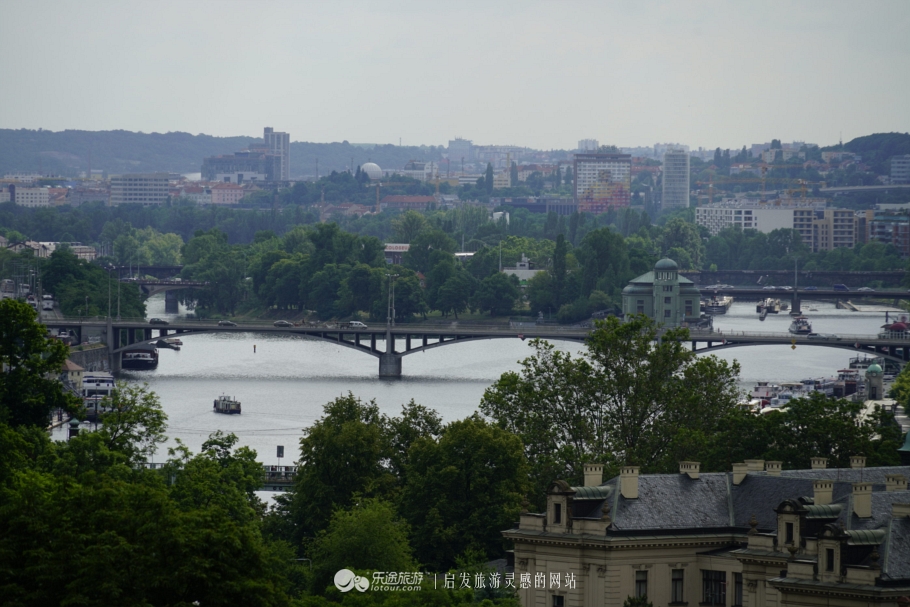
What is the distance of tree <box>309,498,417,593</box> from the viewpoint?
34.6 m

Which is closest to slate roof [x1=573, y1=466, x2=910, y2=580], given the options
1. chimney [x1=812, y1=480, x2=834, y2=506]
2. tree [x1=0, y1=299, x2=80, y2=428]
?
chimney [x1=812, y1=480, x2=834, y2=506]

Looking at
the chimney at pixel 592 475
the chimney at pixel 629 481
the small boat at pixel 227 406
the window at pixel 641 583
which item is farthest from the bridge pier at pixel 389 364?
the window at pixel 641 583

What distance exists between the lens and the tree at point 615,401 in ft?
138

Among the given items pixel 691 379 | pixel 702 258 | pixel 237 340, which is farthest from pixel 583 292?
pixel 691 379

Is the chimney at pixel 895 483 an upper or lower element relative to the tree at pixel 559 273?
upper

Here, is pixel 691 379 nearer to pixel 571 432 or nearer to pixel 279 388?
pixel 571 432

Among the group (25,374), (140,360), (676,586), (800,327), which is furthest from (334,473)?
(800,327)

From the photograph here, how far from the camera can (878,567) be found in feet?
82.0

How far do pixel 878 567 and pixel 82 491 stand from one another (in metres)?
9.62

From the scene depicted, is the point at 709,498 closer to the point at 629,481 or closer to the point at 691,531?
the point at 691,531

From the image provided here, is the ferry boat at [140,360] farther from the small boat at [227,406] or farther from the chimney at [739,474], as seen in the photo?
the chimney at [739,474]

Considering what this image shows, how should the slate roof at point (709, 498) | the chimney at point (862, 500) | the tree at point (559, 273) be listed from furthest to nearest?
the tree at point (559, 273) < the slate roof at point (709, 498) < the chimney at point (862, 500)

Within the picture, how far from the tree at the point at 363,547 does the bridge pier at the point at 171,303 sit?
3923 inches

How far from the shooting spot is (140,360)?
95688mm
